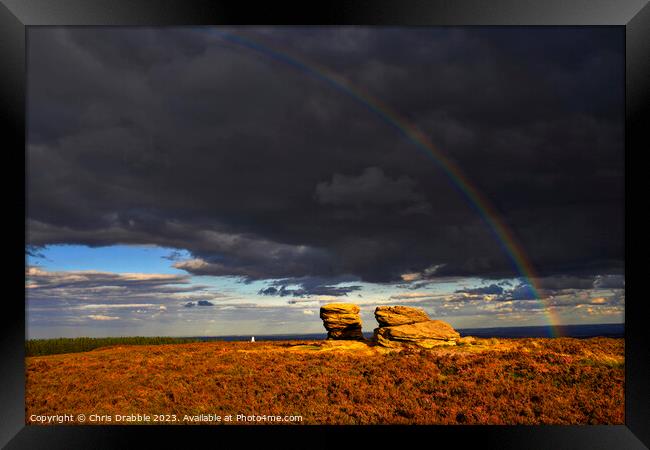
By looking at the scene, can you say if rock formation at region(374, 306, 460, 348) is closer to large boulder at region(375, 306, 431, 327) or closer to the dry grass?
large boulder at region(375, 306, 431, 327)

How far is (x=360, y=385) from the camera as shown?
52.7ft

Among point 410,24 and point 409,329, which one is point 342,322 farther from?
point 410,24

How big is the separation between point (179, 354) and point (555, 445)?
66.9ft

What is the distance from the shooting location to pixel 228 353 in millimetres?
24203

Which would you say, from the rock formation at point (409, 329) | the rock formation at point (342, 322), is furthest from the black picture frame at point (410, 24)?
the rock formation at point (342, 322)

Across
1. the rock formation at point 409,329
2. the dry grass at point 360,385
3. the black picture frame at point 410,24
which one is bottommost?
the dry grass at point 360,385

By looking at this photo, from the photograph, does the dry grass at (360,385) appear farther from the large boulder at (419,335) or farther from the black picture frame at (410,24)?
the black picture frame at (410,24)

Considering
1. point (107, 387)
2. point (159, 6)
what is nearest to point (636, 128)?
point (159, 6)

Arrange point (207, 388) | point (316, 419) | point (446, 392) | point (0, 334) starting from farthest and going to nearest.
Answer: point (207, 388)
point (446, 392)
point (316, 419)
point (0, 334)

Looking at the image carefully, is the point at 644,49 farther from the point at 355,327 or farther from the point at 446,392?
the point at 355,327

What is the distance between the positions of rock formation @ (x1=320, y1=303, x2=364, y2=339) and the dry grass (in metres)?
5.51

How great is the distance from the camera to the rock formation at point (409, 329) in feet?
82.4

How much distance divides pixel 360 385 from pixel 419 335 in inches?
398

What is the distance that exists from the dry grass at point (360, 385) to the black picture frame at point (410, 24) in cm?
444
